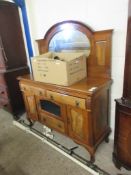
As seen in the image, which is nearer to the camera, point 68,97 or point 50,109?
point 68,97

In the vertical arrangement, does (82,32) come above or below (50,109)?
above

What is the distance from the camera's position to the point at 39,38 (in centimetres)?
229

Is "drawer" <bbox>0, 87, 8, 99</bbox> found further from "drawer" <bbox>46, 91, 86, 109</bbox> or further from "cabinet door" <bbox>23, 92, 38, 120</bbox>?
"drawer" <bbox>46, 91, 86, 109</bbox>

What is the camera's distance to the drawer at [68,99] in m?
1.47

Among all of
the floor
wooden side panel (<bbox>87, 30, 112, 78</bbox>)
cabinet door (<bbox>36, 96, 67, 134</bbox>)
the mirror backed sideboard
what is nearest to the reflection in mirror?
the mirror backed sideboard

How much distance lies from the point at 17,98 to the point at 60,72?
1.31 metres

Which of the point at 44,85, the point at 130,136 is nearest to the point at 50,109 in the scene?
the point at 44,85

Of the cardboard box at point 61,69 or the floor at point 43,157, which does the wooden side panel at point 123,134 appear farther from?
the cardboard box at point 61,69

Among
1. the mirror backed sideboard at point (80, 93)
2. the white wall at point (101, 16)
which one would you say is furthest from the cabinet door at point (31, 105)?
the white wall at point (101, 16)

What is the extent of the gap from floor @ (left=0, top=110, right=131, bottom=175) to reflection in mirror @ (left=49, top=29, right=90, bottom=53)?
1202mm

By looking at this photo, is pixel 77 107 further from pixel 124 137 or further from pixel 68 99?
pixel 124 137

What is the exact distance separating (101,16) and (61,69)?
2.30ft

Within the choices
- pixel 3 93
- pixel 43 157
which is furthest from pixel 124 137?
pixel 3 93

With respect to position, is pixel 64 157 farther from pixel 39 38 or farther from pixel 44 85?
pixel 39 38
